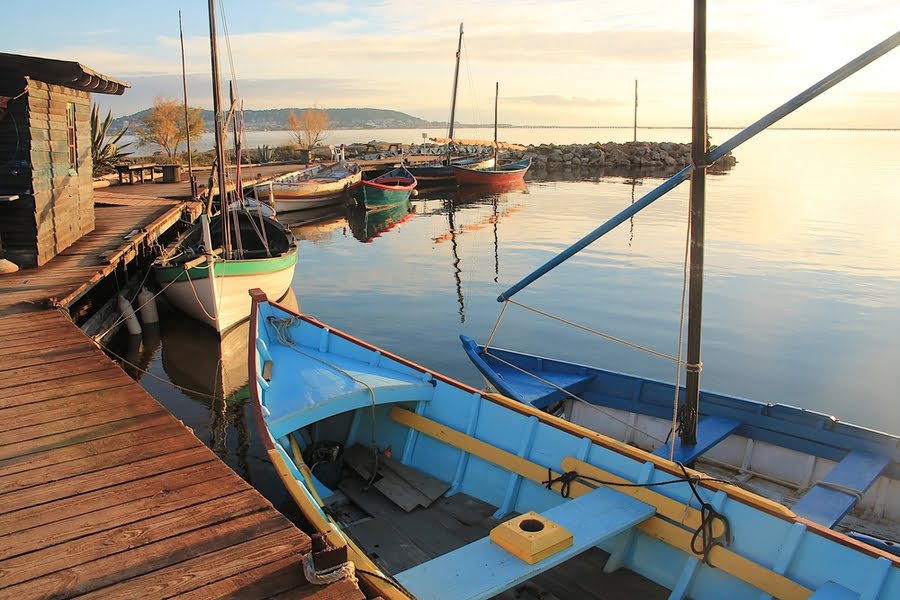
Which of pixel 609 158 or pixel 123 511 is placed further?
pixel 609 158

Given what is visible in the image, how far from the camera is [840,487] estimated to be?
6.14 meters

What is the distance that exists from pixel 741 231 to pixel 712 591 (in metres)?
27.4

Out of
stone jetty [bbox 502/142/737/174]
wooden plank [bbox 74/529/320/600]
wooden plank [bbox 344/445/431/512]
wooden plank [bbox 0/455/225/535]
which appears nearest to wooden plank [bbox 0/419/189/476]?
wooden plank [bbox 0/455/225/535]

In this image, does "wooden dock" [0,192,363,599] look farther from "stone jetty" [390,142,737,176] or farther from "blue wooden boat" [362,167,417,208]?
"stone jetty" [390,142,737,176]

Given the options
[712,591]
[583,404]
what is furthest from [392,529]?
[583,404]

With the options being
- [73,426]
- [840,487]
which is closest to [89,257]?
[73,426]

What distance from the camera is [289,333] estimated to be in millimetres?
8891

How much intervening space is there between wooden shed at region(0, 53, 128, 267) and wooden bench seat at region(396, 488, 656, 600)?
1089 cm

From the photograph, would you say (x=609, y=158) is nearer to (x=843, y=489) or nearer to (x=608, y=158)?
(x=608, y=158)

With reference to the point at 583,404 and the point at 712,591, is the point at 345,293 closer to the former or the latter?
the point at 583,404

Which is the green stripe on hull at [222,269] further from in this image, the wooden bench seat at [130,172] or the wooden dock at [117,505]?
the wooden bench seat at [130,172]

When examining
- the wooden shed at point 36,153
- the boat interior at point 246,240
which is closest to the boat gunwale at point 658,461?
the wooden shed at point 36,153

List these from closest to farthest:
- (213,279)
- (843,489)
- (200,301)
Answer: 1. (843,489)
2. (213,279)
3. (200,301)

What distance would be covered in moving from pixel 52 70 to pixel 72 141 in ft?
8.59
